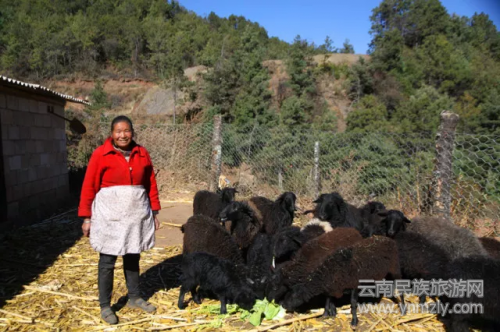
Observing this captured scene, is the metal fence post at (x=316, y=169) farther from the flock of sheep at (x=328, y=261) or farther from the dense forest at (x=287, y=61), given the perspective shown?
the dense forest at (x=287, y=61)

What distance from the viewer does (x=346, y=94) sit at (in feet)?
91.5

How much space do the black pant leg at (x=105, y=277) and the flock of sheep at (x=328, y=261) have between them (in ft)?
2.63

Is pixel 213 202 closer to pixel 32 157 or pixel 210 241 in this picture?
pixel 210 241

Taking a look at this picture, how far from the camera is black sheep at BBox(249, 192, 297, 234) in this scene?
19.0 ft

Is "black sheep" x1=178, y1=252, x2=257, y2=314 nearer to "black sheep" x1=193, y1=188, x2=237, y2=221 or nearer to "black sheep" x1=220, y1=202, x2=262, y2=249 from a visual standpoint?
"black sheep" x1=220, y1=202, x2=262, y2=249

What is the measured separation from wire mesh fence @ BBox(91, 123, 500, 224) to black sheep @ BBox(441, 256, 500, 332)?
2.19 metres

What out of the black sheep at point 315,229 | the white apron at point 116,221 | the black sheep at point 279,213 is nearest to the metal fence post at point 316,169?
the black sheep at point 279,213

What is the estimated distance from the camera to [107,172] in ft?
11.7

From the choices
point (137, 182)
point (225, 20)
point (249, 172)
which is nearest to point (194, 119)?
point (249, 172)

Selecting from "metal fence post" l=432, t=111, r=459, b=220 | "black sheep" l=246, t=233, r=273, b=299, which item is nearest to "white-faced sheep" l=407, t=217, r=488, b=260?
"metal fence post" l=432, t=111, r=459, b=220

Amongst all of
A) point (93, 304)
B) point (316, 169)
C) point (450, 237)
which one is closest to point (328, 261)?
point (450, 237)

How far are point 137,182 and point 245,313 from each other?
1.87m

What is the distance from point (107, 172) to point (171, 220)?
15.1 feet

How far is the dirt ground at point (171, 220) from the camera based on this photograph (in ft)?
21.4
